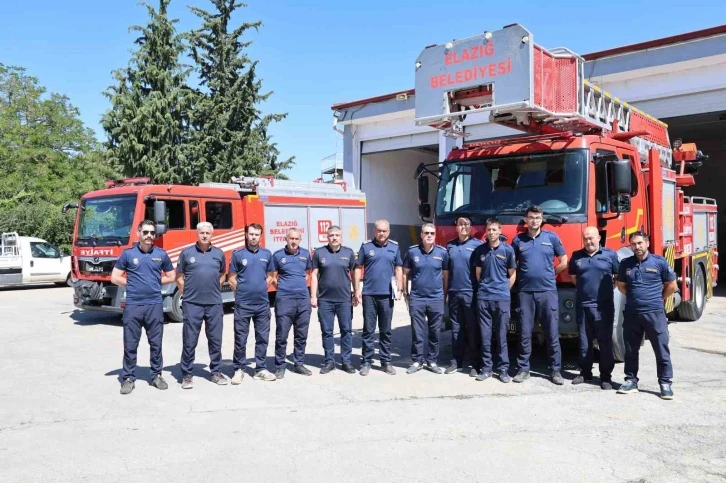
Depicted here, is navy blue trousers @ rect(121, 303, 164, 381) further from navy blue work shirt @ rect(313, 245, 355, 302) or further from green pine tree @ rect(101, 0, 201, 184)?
green pine tree @ rect(101, 0, 201, 184)

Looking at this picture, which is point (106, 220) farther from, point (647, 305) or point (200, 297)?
point (647, 305)

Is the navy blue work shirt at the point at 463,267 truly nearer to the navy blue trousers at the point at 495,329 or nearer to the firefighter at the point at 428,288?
the firefighter at the point at 428,288

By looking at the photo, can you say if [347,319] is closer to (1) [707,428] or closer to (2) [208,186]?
(1) [707,428]

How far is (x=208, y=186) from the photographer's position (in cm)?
1153

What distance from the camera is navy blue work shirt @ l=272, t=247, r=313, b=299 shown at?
662 cm

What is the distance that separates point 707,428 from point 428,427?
7.50 ft

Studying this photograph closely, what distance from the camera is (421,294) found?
669 centimetres

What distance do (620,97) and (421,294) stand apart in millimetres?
11544

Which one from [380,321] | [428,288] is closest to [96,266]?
[380,321]

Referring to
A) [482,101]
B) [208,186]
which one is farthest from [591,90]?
[208,186]

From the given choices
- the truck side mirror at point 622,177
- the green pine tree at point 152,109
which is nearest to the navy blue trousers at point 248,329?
the truck side mirror at point 622,177

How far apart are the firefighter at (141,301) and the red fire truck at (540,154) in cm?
335

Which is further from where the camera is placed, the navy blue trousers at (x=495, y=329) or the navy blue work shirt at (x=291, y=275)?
the navy blue work shirt at (x=291, y=275)

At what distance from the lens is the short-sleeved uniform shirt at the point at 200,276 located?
6246 mm
